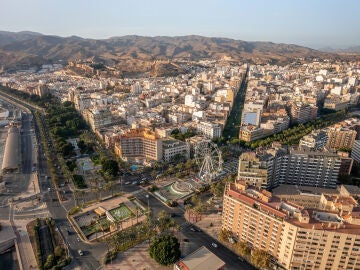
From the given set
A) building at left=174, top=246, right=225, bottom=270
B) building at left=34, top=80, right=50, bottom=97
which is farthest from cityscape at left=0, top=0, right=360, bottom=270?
building at left=34, top=80, right=50, bottom=97

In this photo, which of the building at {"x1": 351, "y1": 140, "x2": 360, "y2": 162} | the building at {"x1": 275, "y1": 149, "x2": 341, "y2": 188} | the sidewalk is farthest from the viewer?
the building at {"x1": 351, "y1": 140, "x2": 360, "y2": 162}

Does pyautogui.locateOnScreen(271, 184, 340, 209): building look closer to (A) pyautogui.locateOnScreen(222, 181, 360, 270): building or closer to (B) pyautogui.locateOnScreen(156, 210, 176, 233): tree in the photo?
(A) pyautogui.locateOnScreen(222, 181, 360, 270): building

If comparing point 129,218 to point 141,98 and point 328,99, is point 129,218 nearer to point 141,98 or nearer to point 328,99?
point 141,98

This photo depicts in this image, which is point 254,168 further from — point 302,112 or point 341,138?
point 302,112

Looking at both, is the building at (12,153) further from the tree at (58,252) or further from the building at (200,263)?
the building at (200,263)

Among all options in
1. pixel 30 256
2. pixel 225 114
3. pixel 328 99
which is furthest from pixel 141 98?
pixel 30 256

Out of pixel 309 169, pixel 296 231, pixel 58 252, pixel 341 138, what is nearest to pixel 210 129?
pixel 309 169
